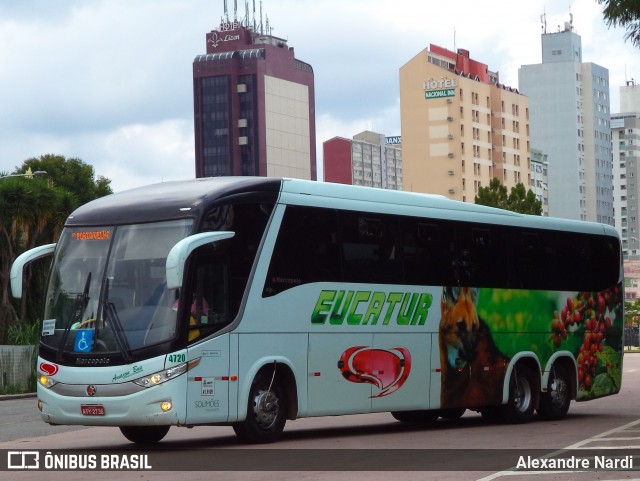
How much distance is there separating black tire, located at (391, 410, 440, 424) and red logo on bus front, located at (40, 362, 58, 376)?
7.33 metres

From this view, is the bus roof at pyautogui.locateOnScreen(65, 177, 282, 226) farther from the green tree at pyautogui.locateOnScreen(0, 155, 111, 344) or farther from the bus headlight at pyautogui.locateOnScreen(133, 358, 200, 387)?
the green tree at pyautogui.locateOnScreen(0, 155, 111, 344)

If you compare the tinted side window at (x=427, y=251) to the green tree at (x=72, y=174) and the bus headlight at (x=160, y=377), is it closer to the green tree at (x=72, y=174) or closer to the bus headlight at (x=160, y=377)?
the bus headlight at (x=160, y=377)

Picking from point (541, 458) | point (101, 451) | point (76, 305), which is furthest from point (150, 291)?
point (541, 458)

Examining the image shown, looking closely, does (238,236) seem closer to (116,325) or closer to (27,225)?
(116,325)

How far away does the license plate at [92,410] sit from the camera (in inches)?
661

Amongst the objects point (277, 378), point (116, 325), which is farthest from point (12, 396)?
point (116, 325)

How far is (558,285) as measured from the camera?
2445 centimetres

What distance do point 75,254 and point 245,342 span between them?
8.04 ft

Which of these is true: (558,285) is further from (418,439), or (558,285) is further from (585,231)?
(418,439)

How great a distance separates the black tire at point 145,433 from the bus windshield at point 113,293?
194 centimetres

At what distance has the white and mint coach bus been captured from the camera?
17.0 m

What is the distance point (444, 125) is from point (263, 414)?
149504mm

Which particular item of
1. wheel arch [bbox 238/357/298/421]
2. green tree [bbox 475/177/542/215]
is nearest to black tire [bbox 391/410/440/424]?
wheel arch [bbox 238/357/298/421]

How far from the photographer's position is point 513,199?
311ft
